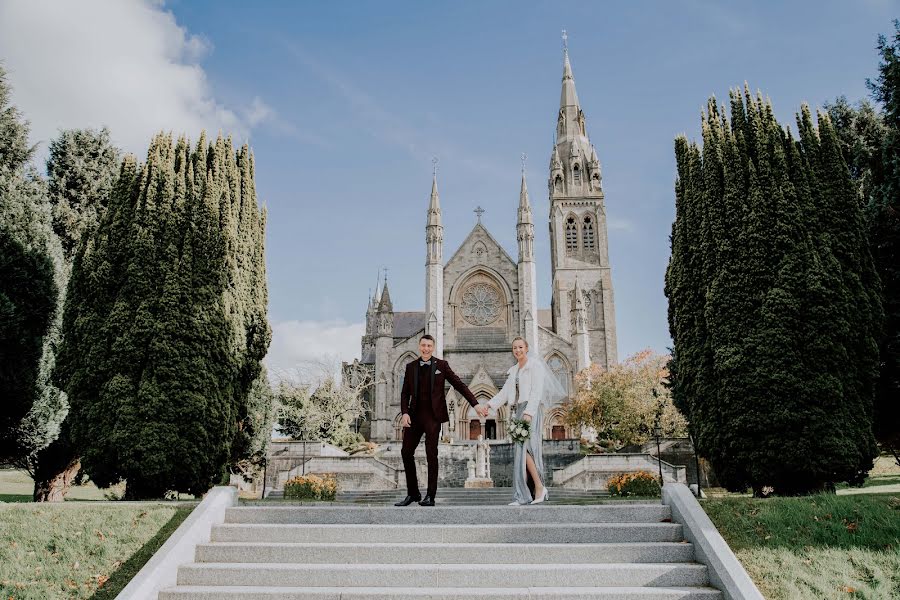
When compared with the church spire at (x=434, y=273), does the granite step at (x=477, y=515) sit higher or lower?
lower

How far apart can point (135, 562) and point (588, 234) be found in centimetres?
4476

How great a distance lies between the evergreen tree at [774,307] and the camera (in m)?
9.60

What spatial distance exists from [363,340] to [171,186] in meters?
52.2

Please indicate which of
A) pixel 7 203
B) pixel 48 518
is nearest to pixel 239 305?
pixel 48 518

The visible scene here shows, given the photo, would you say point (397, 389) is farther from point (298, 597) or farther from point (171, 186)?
point (298, 597)

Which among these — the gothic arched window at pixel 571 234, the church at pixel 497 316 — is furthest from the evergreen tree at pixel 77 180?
the gothic arched window at pixel 571 234

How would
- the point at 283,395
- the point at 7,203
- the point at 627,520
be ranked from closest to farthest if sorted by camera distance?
the point at 627,520 → the point at 7,203 → the point at 283,395

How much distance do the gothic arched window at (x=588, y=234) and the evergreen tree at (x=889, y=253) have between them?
118ft

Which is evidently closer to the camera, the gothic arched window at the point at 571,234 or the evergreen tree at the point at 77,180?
the evergreen tree at the point at 77,180

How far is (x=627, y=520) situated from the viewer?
7.29 meters

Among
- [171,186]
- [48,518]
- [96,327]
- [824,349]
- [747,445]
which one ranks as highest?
[171,186]

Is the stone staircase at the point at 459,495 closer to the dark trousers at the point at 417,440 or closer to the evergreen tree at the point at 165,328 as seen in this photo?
the evergreen tree at the point at 165,328

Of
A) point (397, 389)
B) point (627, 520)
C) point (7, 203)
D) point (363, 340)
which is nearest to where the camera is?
point (627, 520)

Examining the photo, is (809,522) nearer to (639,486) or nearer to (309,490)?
(639,486)
